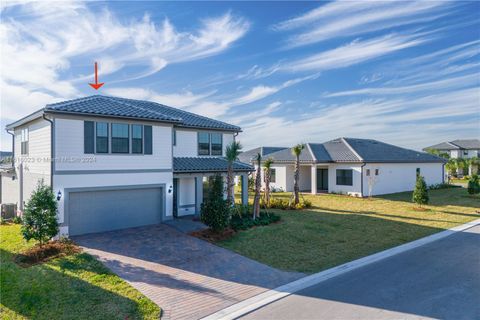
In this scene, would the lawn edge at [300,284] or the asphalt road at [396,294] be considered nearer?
the asphalt road at [396,294]

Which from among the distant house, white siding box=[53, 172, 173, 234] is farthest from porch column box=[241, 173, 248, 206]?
the distant house

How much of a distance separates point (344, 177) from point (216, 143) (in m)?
14.8

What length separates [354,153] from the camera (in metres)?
29.1

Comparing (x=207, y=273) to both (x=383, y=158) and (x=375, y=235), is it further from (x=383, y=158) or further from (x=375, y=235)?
(x=383, y=158)

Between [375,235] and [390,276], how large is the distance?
17.8ft

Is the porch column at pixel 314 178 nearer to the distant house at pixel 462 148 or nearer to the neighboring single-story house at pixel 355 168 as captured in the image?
the neighboring single-story house at pixel 355 168

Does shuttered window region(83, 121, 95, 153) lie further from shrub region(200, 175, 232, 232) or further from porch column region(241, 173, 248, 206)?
porch column region(241, 173, 248, 206)

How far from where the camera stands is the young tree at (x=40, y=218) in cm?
1111

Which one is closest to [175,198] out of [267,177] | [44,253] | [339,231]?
[267,177]

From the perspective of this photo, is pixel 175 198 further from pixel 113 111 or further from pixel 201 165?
pixel 113 111

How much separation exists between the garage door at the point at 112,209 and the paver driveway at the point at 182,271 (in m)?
0.61

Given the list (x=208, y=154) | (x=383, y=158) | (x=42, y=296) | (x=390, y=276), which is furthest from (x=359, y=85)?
(x=42, y=296)

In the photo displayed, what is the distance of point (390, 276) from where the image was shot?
9.23 m

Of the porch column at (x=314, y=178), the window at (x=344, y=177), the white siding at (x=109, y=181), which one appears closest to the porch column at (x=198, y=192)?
the white siding at (x=109, y=181)
